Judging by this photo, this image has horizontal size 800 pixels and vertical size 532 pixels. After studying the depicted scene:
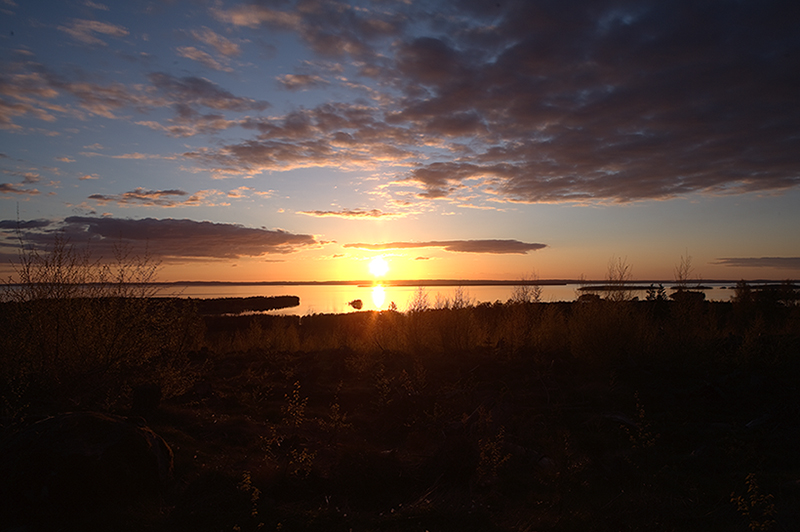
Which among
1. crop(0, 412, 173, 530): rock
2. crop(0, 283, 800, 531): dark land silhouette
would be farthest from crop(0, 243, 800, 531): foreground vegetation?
crop(0, 412, 173, 530): rock

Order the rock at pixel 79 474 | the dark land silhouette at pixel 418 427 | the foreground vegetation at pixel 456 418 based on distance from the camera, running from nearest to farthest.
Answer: the rock at pixel 79 474 < the dark land silhouette at pixel 418 427 < the foreground vegetation at pixel 456 418

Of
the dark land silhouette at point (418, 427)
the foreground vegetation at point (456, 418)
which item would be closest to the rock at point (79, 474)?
the dark land silhouette at point (418, 427)

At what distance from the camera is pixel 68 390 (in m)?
7.29

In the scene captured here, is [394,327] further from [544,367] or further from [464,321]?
[544,367]

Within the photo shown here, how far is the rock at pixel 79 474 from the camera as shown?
4070 mm

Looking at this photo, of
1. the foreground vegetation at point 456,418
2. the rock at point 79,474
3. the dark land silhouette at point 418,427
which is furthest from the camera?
the foreground vegetation at point 456,418

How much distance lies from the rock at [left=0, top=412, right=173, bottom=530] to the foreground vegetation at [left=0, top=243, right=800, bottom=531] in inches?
9.0

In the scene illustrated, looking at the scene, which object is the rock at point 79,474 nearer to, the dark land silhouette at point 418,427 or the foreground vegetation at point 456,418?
the dark land silhouette at point 418,427

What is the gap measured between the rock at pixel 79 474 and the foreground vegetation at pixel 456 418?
0.23m

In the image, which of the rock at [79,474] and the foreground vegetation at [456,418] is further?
the foreground vegetation at [456,418]

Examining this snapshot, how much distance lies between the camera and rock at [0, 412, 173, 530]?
407cm

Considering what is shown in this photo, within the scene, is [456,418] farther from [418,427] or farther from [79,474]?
[79,474]

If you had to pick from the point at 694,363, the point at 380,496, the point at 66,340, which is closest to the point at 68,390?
the point at 66,340

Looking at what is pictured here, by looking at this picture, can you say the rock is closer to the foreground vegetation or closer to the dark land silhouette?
the dark land silhouette
